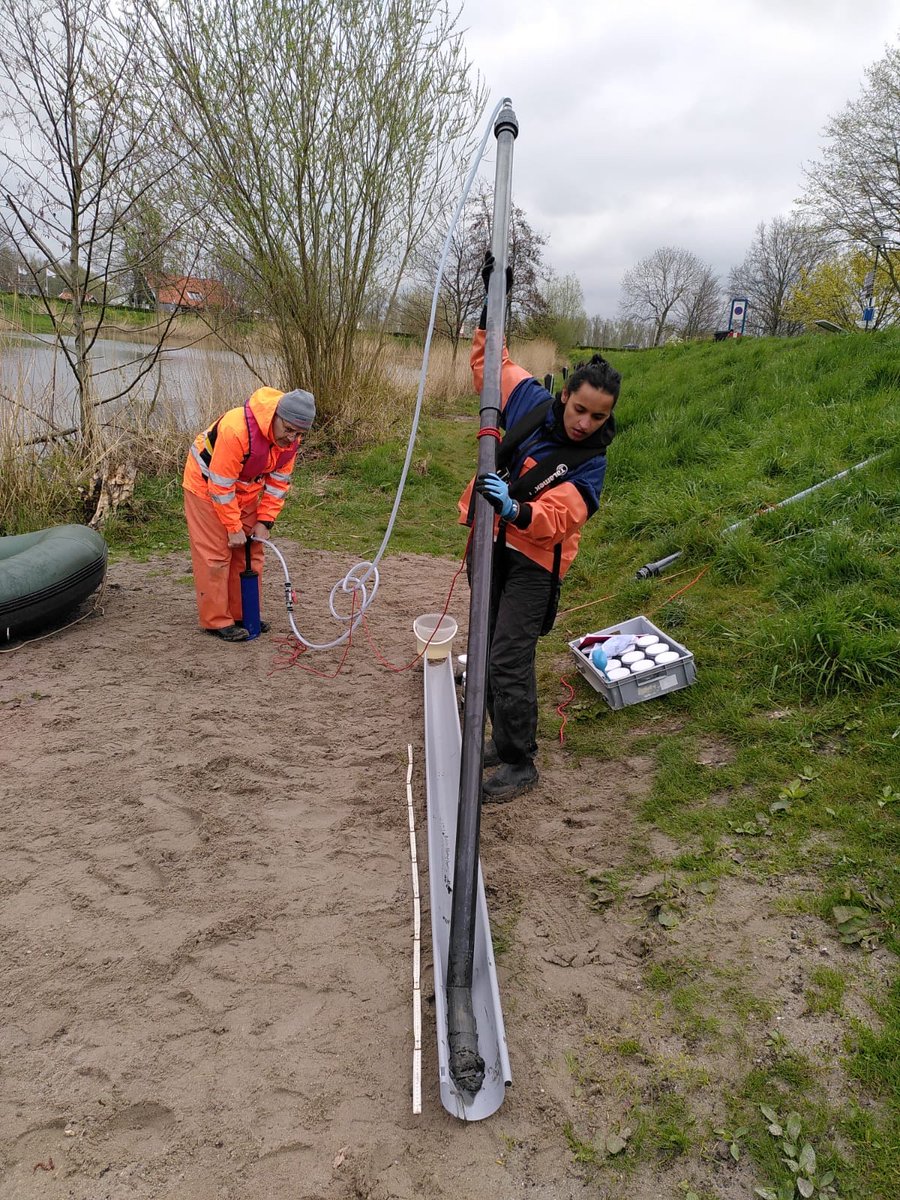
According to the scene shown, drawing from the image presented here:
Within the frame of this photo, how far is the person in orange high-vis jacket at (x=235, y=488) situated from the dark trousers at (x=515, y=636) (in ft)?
5.97

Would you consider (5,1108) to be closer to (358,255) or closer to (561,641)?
(561,641)

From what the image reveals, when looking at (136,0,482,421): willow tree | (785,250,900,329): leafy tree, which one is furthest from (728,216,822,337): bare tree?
(136,0,482,421): willow tree

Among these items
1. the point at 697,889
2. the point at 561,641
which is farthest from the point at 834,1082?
the point at 561,641

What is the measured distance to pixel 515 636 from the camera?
301 centimetres

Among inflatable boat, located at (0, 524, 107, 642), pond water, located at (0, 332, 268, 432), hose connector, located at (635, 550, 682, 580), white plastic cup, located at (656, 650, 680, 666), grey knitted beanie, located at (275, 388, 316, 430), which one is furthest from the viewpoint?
pond water, located at (0, 332, 268, 432)

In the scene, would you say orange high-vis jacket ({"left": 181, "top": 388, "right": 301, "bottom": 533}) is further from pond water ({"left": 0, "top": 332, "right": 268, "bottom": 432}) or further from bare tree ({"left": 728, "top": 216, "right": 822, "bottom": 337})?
bare tree ({"left": 728, "top": 216, "right": 822, "bottom": 337})

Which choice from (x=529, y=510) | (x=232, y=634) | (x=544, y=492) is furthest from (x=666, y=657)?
(x=232, y=634)

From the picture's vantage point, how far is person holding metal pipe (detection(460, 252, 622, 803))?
2627mm

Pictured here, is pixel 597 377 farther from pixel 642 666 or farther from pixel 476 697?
pixel 642 666

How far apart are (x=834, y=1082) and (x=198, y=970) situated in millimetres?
1954

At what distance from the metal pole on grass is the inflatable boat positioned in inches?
123

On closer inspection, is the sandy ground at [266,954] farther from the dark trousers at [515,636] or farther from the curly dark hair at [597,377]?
the curly dark hair at [597,377]

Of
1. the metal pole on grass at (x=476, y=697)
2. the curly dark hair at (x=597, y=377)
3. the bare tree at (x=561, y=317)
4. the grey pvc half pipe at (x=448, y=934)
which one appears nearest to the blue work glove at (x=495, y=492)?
the metal pole on grass at (x=476, y=697)

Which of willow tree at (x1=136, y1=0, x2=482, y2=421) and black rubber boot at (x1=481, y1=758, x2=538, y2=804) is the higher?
willow tree at (x1=136, y1=0, x2=482, y2=421)
